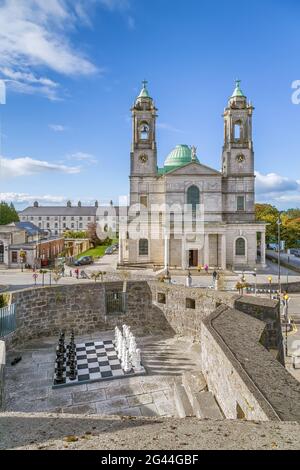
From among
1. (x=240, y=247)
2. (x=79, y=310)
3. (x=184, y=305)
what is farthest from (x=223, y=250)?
(x=79, y=310)

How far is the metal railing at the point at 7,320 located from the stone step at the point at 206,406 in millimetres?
8489

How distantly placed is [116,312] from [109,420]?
38.0 feet

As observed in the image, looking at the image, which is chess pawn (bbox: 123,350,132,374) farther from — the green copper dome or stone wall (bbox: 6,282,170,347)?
the green copper dome

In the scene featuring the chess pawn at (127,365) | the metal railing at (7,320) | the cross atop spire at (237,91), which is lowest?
the chess pawn at (127,365)

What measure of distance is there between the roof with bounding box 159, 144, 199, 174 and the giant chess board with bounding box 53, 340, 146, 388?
31.3m

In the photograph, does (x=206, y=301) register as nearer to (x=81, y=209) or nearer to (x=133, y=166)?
(x=133, y=166)

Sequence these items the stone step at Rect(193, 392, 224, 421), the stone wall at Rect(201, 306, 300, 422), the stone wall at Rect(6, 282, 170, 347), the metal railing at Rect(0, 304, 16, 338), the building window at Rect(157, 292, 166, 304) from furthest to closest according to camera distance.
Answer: the building window at Rect(157, 292, 166, 304), the stone wall at Rect(6, 282, 170, 347), the metal railing at Rect(0, 304, 16, 338), the stone step at Rect(193, 392, 224, 421), the stone wall at Rect(201, 306, 300, 422)

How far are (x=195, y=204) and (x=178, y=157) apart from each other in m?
9.25

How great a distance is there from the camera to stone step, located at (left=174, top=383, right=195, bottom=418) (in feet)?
27.3

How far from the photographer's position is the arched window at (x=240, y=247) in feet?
117

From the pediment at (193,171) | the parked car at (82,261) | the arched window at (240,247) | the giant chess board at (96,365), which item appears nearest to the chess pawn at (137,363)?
the giant chess board at (96,365)

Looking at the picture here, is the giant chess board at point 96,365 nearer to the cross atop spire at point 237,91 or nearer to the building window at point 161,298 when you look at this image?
the building window at point 161,298

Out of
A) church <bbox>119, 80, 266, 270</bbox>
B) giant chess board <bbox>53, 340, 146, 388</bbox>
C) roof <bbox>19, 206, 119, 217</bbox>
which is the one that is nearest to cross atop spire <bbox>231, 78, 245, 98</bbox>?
church <bbox>119, 80, 266, 270</bbox>

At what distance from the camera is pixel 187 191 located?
3628 centimetres
